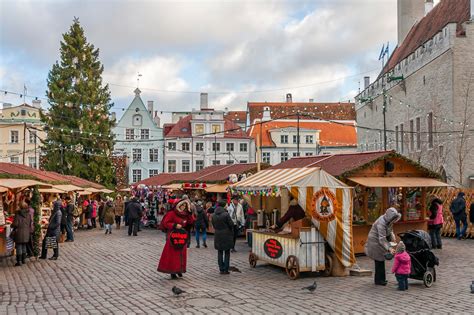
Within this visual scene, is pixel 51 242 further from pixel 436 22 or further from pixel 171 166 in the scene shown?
pixel 171 166

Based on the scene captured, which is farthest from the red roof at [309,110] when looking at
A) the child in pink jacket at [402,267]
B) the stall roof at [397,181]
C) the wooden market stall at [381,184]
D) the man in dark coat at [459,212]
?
the child in pink jacket at [402,267]

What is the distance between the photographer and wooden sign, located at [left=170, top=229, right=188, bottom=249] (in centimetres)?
1176

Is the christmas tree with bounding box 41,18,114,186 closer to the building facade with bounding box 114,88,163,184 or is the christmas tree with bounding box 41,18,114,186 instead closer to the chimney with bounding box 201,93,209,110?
the building facade with bounding box 114,88,163,184

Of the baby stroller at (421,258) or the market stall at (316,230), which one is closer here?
the baby stroller at (421,258)

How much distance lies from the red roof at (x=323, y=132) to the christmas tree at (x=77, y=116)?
2374 cm

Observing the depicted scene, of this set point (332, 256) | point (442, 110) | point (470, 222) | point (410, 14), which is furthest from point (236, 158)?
point (332, 256)

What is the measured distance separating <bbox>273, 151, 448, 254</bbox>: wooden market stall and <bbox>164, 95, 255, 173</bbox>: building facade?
4478 cm

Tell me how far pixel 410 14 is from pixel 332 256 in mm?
48104

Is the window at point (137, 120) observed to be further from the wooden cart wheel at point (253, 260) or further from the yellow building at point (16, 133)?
the wooden cart wheel at point (253, 260)

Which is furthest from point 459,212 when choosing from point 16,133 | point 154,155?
point 16,133

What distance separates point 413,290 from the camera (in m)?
10.6

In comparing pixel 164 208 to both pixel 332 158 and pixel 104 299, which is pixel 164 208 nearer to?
pixel 332 158

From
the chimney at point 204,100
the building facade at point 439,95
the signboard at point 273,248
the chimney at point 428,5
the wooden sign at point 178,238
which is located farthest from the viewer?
the chimney at point 204,100

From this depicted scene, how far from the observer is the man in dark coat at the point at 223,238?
12.6m
